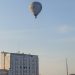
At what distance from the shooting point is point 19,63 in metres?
82.1

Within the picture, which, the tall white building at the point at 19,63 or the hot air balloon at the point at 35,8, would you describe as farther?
the tall white building at the point at 19,63

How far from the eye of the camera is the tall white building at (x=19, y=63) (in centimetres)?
8175

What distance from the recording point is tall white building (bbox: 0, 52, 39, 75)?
81.8 m

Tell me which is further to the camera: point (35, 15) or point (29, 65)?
point (29, 65)

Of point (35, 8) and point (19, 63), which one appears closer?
point (35, 8)

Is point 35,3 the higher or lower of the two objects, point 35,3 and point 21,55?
the higher

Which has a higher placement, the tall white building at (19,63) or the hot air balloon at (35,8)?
the hot air balloon at (35,8)

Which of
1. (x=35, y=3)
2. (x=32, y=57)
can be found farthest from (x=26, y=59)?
(x=35, y=3)

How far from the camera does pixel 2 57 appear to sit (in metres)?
84.2

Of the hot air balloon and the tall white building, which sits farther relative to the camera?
the tall white building

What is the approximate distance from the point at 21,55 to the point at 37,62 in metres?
5.15

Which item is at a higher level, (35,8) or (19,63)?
(35,8)

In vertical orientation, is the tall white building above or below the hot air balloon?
below

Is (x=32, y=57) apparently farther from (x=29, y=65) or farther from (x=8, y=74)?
(x=8, y=74)
